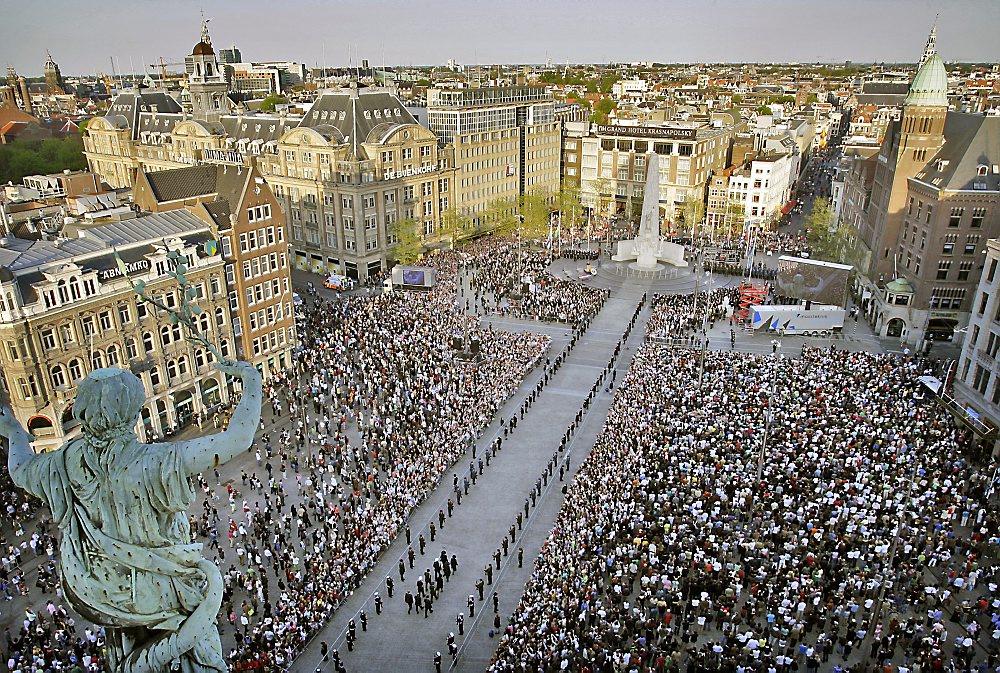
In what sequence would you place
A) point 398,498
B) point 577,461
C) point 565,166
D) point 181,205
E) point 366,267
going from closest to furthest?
point 398,498
point 577,461
point 181,205
point 366,267
point 565,166

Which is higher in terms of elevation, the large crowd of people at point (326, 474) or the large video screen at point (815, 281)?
the large video screen at point (815, 281)

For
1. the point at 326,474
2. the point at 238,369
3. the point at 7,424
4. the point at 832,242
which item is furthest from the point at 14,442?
the point at 832,242

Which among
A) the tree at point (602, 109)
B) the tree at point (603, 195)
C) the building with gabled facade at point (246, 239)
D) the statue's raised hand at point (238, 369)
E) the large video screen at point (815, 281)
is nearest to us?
the statue's raised hand at point (238, 369)

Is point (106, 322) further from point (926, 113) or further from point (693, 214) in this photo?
point (693, 214)

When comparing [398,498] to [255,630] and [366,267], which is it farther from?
[366,267]

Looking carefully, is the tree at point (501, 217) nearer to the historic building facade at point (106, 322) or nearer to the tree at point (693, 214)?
the tree at point (693, 214)

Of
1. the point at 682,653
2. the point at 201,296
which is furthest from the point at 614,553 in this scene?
the point at 201,296

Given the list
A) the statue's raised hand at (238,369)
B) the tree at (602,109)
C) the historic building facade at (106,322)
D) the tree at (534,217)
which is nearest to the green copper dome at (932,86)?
the tree at (534,217)
